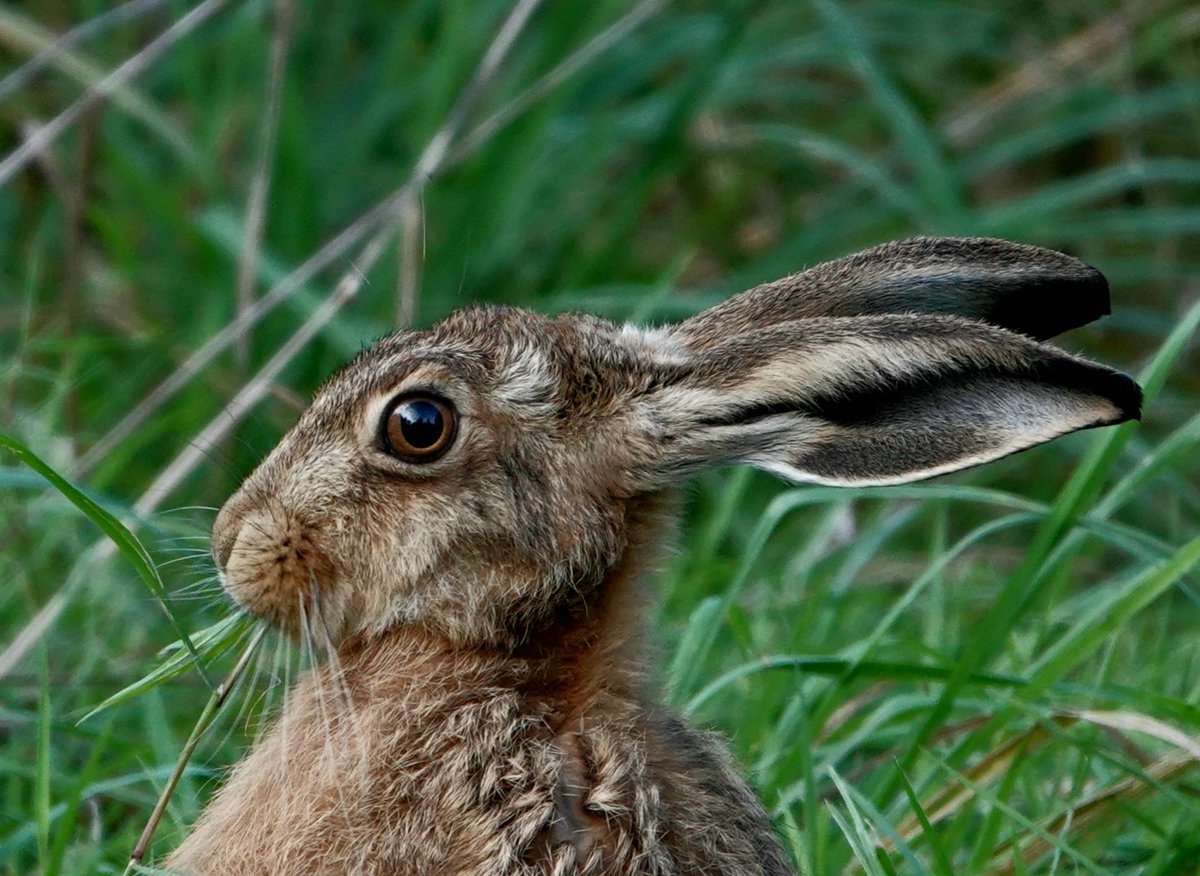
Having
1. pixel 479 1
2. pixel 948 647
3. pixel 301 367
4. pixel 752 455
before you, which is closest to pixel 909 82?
pixel 479 1

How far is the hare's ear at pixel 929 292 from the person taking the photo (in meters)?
3.42

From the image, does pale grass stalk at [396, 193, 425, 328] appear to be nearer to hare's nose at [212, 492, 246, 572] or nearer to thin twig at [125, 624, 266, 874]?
hare's nose at [212, 492, 246, 572]

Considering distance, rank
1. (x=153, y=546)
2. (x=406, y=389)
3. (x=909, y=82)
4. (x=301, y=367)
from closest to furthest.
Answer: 1. (x=406, y=389)
2. (x=153, y=546)
3. (x=301, y=367)
4. (x=909, y=82)

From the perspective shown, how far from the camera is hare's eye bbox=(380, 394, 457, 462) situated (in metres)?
3.47

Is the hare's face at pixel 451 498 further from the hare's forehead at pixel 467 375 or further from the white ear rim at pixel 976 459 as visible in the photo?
the white ear rim at pixel 976 459

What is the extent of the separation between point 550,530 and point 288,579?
1.52ft

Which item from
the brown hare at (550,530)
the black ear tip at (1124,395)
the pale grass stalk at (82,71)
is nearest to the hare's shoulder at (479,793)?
the brown hare at (550,530)

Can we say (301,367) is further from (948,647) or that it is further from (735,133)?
(948,647)

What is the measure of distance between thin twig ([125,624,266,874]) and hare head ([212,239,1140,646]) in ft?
0.27

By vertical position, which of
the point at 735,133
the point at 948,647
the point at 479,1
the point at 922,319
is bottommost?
the point at 948,647

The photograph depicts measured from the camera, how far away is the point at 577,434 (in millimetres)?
3506

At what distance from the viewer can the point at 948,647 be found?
15.4ft

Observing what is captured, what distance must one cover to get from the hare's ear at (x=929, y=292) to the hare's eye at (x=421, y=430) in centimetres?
46

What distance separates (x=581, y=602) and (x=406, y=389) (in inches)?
19.1
